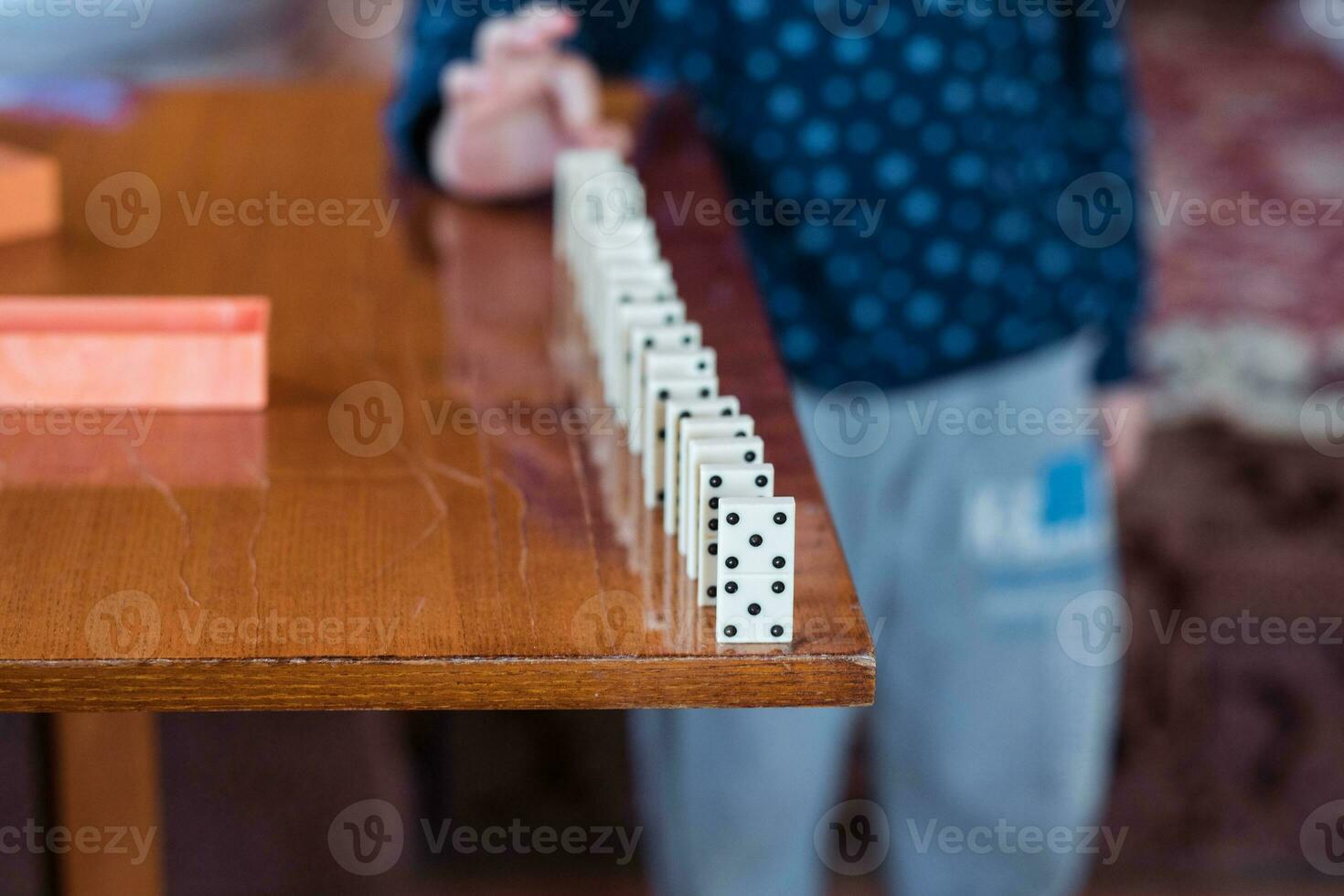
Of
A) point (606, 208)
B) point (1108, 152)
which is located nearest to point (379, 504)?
point (606, 208)

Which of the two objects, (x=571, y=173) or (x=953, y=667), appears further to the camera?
(x=953, y=667)

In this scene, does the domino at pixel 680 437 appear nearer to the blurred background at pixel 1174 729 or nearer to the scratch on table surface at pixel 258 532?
the scratch on table surface at pixel 258 532

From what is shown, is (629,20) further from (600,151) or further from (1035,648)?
(1035,648)

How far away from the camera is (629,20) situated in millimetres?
1386

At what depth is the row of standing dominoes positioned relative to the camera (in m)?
0.69

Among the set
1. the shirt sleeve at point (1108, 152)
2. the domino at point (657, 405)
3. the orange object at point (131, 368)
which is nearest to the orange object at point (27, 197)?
the orange object at point (131, 368)

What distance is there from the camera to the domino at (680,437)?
76 centimetres

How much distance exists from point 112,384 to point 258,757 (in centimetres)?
102

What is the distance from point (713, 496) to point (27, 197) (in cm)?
69

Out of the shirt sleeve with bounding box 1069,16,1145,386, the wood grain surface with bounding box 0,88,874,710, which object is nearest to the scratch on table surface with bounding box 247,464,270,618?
the wood grain surface with bounding box 0,88,874,710

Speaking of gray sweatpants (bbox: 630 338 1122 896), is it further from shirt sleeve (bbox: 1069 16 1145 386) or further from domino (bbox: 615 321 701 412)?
domino (bbox: 615 321 701 412)

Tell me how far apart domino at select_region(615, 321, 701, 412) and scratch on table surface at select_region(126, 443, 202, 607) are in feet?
0.81

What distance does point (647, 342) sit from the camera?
0.86 meters

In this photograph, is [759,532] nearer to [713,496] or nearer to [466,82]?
[713,496]
